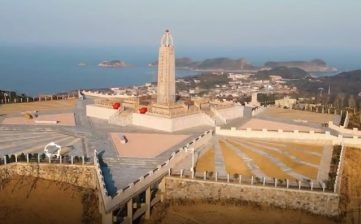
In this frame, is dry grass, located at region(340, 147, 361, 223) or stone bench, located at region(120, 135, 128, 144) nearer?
dry grass, located at region(340, 147, 361, 223)

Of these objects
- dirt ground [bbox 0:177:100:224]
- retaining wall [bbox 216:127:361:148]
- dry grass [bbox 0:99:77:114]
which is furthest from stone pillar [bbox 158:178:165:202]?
dry grass [bbox 0:99:77:114]

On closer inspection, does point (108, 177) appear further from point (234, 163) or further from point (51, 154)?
point (234, 163)

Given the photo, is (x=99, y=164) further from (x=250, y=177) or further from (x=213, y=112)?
(x=213, y=112)

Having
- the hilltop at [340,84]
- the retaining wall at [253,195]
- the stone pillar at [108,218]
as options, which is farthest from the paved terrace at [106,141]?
the hilltop at [340,84]

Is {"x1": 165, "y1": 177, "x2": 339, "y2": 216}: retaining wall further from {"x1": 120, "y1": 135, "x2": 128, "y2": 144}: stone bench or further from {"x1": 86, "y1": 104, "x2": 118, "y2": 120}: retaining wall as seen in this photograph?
{"x1": 86, "y1": 104, "x2": 118, "y2": 120}: retaining wall

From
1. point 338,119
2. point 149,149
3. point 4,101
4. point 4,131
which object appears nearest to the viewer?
point 149,149

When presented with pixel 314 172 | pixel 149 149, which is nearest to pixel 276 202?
pixel 314 172
